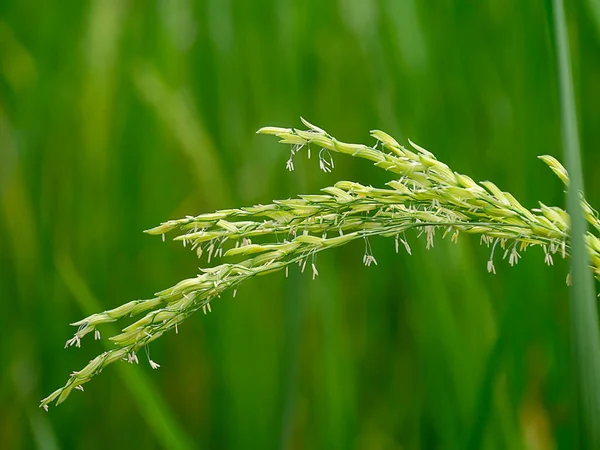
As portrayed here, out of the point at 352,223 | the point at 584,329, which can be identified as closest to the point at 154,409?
the point at 352,223

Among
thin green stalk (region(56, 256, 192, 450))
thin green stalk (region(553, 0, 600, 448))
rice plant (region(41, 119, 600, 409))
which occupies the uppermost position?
rice plant (region(41, 119, 600, 409))

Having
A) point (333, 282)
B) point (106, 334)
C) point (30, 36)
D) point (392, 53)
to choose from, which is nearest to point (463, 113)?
point (392, 53)

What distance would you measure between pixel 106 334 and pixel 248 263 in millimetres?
714

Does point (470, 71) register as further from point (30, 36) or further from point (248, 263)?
point (30, 36)

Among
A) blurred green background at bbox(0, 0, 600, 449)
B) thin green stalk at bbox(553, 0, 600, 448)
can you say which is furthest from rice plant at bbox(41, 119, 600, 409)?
blurred green background at bbox(0, 0, 600, 449)

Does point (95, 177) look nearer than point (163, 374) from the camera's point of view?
No

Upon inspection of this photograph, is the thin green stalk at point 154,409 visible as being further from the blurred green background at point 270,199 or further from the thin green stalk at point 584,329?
the thin green stalk at point 584,329

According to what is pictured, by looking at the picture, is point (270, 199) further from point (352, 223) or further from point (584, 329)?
point (584, 329)

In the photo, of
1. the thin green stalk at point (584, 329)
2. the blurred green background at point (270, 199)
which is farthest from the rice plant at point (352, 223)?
the blurred green background at point (270, 199)

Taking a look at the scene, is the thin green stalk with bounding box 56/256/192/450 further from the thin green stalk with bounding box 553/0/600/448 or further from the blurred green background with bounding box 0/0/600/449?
the thin green stalk with bounding box 553/0/600/448

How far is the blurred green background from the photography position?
1182 mm

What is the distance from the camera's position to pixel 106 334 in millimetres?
1248

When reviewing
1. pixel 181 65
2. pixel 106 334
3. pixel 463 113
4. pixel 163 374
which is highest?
pixel 181 65

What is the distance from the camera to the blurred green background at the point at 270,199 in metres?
1.18
